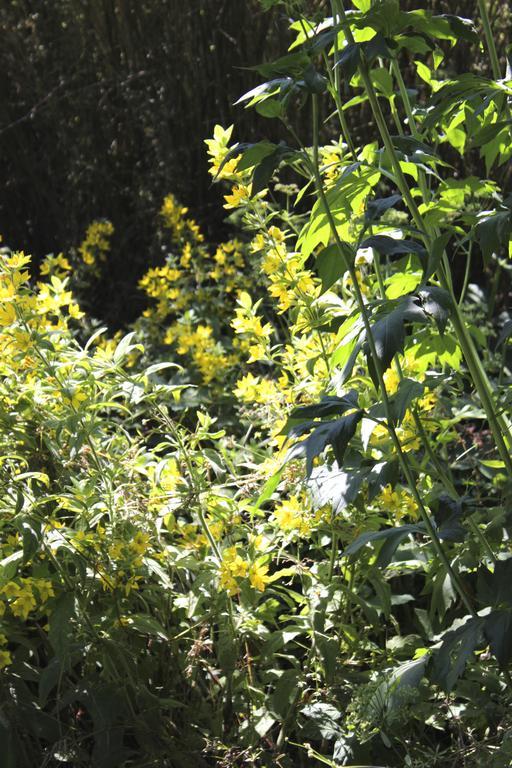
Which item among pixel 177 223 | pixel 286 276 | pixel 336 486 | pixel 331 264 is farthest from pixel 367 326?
pixel 177 223

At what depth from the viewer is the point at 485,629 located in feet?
4.81

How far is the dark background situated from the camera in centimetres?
461

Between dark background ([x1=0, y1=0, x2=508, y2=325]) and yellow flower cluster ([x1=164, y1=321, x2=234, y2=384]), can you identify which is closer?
yellow flower cluster ([x1=164, y1=321, x2=234, y2=384])

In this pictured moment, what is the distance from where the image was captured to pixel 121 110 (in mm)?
4891

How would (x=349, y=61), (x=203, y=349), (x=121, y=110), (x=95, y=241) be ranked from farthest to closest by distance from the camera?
(x=121, y=110) → (x=95, y=241) → (x=203, y=349) → (x=349, y=61)

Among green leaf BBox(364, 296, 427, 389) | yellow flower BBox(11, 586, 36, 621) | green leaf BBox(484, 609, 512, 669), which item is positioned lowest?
green leaf BBox(484, 609, 512, 669)

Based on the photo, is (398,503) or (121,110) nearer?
(398,503)

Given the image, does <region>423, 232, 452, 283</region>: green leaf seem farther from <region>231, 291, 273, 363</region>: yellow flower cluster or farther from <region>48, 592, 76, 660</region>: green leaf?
<region>48, 592, 76, 660</region>: green leaf

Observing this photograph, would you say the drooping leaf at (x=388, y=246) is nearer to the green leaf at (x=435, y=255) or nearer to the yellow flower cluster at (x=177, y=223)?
the green leaf at (x=435, y=255)

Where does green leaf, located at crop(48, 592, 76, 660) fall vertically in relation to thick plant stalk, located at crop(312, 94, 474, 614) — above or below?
below

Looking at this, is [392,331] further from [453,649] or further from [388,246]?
[453,649]

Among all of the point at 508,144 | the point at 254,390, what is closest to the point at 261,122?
the point at 254,390

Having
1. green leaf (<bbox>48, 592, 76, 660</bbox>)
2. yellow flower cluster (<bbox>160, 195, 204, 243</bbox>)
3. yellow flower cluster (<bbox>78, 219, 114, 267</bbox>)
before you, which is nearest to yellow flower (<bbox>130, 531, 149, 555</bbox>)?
green leaf (<bbox>48, 592, 76, 660</bbox>)

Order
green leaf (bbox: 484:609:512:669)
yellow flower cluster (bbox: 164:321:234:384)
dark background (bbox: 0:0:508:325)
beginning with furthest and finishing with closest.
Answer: dark background (bbox: 0:0:508:325) < yellow flower cluster (bbox: 164:321:234:384) < green leaf (bbox: 484:609:512:669)
